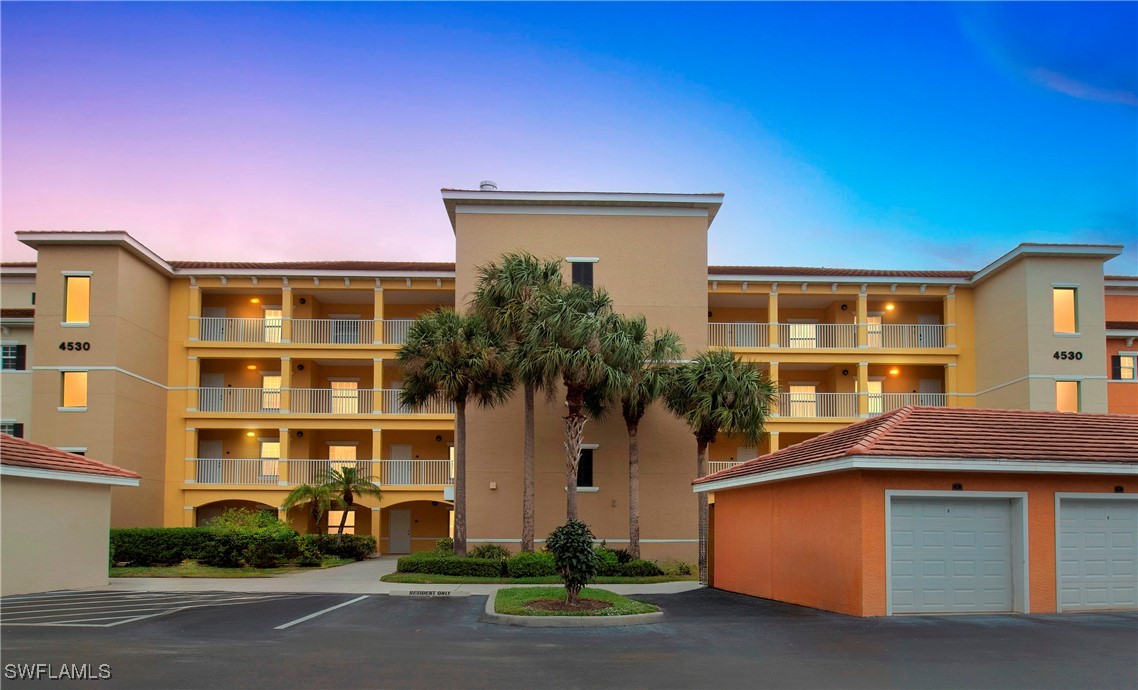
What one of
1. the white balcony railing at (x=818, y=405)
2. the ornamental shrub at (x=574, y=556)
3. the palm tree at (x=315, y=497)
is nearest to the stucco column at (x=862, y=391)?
the white balcony railing at (x=818, y=405)

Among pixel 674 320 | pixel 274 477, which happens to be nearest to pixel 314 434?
pixel 274 477

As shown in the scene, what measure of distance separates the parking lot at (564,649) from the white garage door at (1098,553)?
2.66 feet

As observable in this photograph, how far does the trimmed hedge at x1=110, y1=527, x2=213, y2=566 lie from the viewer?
29.8m

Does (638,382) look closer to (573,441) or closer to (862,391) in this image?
(573,441)

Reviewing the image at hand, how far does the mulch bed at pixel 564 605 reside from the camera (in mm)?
16594

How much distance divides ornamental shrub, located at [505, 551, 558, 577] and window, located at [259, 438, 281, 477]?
52.3 feet

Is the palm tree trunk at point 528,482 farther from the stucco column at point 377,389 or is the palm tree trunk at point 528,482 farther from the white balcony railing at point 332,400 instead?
the white balcony railing at point 332,400

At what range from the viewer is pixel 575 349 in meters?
27.3

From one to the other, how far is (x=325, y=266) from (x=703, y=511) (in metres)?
19.9

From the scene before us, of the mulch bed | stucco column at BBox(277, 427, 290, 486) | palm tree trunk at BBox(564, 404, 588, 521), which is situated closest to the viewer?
the mulch bed

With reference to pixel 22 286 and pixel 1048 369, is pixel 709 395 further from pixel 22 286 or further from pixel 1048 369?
pixel 22 286

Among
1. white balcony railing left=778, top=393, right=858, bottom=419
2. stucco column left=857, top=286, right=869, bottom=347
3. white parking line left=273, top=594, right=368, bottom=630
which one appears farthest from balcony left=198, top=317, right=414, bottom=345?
white parking line left=273, top=594, right=368, bottom=630

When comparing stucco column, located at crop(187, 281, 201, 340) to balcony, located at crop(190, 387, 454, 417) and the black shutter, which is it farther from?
the black shutter

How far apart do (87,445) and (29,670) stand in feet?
88.3
